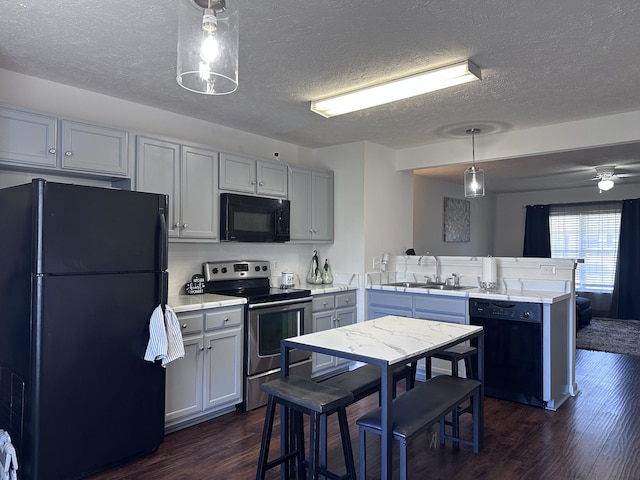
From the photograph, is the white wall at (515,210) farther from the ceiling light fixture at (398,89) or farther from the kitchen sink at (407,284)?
the ceiling light fixture at (398,89)

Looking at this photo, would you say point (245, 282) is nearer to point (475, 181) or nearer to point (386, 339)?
point (386, 339)

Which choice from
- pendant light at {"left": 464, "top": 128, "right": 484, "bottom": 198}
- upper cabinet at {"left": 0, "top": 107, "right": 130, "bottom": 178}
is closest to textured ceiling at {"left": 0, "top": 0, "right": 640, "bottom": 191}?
upper cabinet at {"left": 0, "top": 107, "right": 130, "bottom": 178}

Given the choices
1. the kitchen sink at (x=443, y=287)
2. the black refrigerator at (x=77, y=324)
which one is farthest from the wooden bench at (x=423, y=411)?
the kitchen sink at (x=443, y=287)

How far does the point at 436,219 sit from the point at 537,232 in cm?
269

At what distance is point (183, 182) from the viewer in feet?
10.8

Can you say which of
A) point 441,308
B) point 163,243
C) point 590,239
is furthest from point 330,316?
point 590,239

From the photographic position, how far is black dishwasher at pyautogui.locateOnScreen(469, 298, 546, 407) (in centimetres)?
340

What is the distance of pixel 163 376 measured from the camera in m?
2.66

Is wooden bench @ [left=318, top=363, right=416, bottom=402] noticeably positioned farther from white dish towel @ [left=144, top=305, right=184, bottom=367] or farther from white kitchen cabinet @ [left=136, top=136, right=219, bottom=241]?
white kitchen cabinet @ [left=136, top=136, right=219, bottom=241]

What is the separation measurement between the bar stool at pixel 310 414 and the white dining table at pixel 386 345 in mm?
84

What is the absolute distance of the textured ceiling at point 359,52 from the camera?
2.01 meters

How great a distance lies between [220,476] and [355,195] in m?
2.82

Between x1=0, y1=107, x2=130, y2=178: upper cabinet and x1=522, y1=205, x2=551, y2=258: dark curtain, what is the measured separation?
7529 millimetres

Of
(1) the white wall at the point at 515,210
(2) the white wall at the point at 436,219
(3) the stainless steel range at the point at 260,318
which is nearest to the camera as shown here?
(3) the stainless steel range at the point at 260,318
